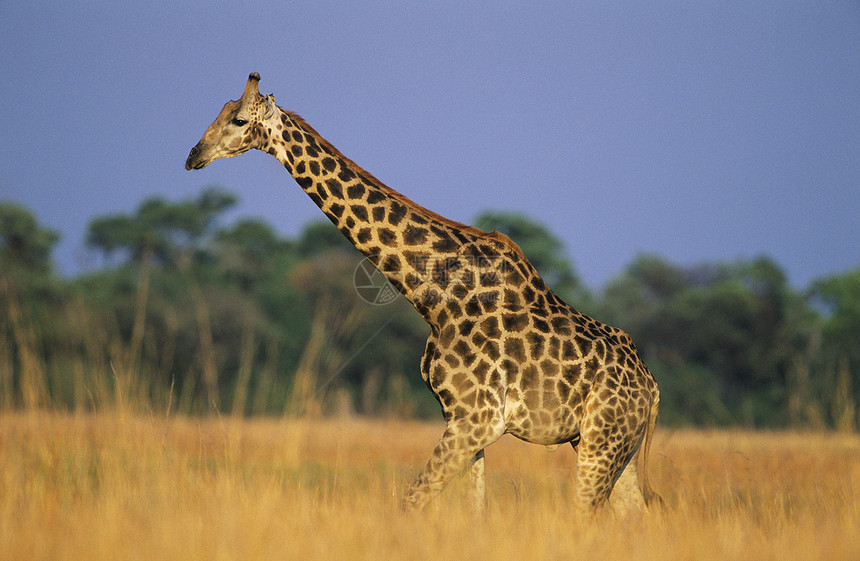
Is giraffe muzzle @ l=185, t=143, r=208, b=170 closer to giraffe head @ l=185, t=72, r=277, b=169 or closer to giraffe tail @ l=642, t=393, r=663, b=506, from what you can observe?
giraffe head @ l=185, t=72, r=277, b=169

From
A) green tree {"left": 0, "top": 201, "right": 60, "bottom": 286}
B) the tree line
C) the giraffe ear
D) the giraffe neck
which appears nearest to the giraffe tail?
the giraffe neck

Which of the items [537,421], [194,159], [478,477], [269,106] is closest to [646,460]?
[537,421]

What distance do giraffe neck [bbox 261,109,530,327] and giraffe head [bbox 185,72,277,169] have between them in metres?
0.12

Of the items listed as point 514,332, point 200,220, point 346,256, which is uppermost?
point 200,220

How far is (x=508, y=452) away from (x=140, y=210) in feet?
106

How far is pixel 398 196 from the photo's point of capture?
5.61 m

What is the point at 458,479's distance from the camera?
211 inches

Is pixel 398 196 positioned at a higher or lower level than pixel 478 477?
higher

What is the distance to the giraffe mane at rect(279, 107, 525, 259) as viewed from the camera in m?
5.55

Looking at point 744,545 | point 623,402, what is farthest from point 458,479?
point 744,545

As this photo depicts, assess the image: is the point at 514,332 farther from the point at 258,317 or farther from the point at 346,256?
the point at 346,256

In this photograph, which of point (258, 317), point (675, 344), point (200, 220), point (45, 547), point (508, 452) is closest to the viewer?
point (45, 547)

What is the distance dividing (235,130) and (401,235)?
1.30 m

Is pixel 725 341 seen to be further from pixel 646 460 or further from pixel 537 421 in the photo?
pixel 537 421
